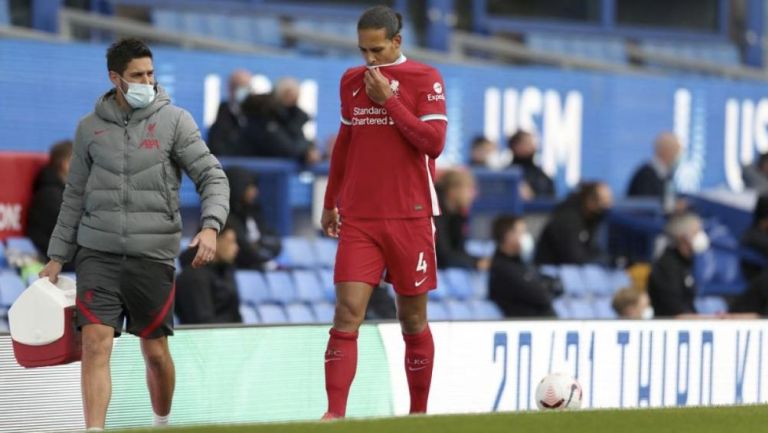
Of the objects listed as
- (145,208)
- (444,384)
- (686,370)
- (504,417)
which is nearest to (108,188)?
(145,208)

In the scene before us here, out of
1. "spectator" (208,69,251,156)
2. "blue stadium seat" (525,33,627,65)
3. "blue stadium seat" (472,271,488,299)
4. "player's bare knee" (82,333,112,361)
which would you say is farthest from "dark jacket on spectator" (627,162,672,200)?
"player's bare knee" (82,333,112,361)

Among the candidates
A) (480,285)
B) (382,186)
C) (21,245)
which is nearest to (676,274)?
(480,285)

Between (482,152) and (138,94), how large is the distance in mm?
7900

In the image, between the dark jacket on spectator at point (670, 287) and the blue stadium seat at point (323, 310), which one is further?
the dark jacket on spectator at point (670, 287)

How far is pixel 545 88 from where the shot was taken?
16.4 metres

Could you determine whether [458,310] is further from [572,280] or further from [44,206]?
[44,206]

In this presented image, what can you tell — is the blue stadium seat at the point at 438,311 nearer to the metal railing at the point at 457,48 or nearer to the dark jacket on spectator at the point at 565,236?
the dark jacket on spectator at the point at 565,236

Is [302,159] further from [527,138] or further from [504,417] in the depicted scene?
[504,417]

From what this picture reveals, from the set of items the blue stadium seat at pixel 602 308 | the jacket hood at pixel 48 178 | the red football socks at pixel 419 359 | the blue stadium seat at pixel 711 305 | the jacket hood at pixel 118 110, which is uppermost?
the jacket hood at pixel 118 110

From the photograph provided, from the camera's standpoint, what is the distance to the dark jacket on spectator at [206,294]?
10.2 m

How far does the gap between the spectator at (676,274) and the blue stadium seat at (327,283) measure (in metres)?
2.46

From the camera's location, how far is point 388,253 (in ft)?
23.9

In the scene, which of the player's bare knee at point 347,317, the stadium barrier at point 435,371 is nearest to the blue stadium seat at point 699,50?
the stadium barrier at point 435,371

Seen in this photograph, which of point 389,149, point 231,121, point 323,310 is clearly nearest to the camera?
point 389,149
